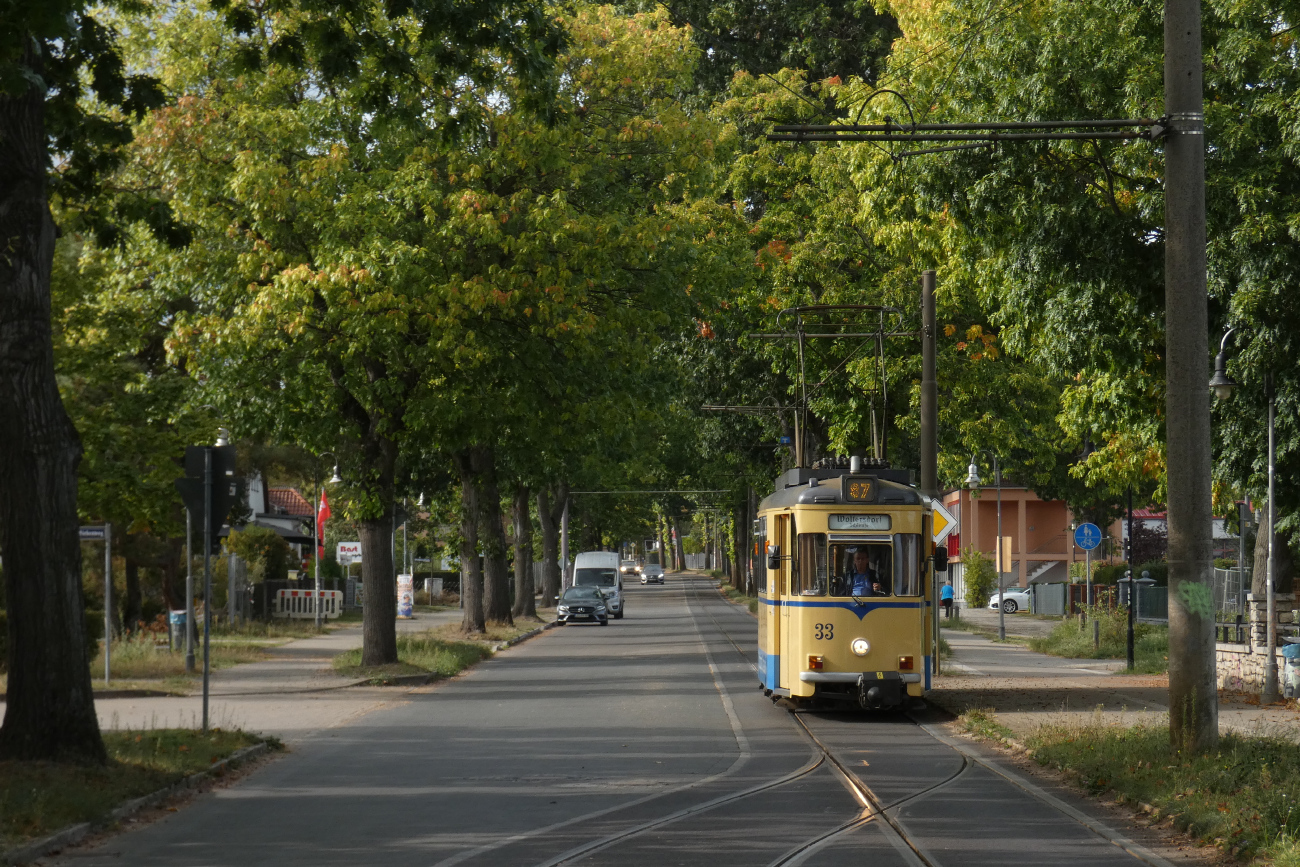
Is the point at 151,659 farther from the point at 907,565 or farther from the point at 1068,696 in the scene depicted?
the point at 1068,696

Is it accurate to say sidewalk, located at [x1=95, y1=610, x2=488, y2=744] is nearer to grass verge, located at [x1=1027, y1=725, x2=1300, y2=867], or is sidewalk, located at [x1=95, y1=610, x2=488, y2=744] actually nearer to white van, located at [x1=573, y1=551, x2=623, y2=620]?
grass verge, located at [x1=1027, y1=725, x2=1300, y2=867]

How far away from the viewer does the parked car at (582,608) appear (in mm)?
51812

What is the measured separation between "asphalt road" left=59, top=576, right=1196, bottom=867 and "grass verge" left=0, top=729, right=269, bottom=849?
40 centimetres

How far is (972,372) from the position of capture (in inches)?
1275

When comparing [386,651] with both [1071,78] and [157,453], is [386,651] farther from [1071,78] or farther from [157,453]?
[1071,78]

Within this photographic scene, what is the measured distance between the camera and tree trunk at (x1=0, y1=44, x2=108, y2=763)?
12.2 metres

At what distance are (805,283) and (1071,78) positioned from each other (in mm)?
14444

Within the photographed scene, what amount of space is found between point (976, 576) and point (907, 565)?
4229cm

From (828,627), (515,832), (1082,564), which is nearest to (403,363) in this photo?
(828,627)

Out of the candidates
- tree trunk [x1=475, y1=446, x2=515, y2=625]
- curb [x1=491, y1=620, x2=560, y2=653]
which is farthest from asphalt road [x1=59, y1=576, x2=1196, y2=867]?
tree trunk [x1=475, y1=446, x2=515, y2=625]

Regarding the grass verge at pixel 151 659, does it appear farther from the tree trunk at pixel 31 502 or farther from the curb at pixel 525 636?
the tree trunk at pixel 31 502

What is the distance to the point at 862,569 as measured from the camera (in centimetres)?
1897

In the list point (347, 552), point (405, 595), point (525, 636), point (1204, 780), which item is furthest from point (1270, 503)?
point (405, 595)

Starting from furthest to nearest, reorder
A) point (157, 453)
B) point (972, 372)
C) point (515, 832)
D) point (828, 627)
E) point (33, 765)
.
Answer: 1. point (972, 372)
2. point (157, 453)
3. point (828, 627)
4. point (33, 765)
5. point (515, 832)
